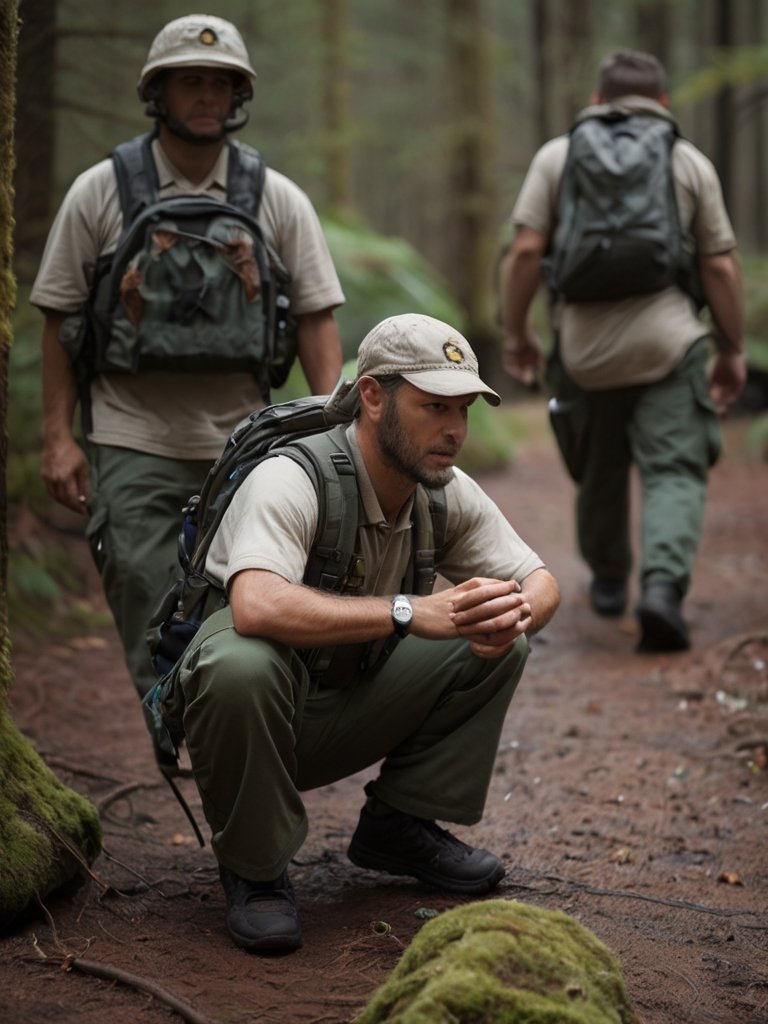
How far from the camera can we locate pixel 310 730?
376 cm

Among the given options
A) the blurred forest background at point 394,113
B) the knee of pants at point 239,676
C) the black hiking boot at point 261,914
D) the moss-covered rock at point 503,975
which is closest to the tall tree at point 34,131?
the blurred forest background at point 394,113

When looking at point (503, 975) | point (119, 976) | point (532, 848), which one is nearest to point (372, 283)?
point (532, 848)

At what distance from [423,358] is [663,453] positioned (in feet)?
11.9

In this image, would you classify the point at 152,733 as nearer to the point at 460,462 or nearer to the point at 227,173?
the point at 227,173

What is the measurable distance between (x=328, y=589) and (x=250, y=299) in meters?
1.50

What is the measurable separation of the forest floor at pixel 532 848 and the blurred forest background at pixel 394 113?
9.04ft

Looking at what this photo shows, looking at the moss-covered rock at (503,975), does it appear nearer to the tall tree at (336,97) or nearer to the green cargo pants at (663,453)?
the green cargo pants at (663,453)

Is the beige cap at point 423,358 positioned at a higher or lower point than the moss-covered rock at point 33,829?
higher

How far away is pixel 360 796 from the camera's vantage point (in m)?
5.16

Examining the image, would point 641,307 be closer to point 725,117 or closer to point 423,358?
point 423,358

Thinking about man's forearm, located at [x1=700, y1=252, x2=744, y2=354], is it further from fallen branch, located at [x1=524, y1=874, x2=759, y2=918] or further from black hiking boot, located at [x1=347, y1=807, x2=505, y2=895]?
black hiking boot, located at [x1=347, y1=807, x2=505, y2=895]

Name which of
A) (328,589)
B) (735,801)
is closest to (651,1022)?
(328,589)

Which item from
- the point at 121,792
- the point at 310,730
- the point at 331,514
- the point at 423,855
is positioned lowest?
the point at 121,792

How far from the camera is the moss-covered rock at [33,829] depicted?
342 cm
